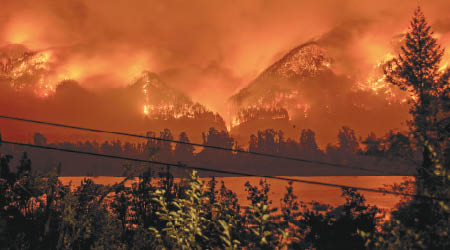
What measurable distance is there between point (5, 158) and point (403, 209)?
24896mm

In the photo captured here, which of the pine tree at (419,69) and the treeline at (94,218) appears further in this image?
the pine tree at (419,69)

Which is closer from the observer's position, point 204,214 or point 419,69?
point 204,214

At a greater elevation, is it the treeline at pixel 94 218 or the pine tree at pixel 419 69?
the pine tree at pixel 419 69

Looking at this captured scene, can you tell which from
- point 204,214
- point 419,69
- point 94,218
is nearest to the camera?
point 204,214

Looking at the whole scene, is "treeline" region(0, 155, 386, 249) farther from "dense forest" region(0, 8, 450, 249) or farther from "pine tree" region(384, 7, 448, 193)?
"pine tree" region(384, 7, 448, 193)

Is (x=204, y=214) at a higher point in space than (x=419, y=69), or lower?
lower

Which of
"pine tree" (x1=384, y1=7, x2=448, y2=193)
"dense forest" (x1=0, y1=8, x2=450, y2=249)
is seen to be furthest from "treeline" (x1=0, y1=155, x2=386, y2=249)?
"pine tree" (x1=384, y1=7, x2=448, y2=193)

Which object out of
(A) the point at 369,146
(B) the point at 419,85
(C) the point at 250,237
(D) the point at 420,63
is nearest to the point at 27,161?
(C) the point at 250,237

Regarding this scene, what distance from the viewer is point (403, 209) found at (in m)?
24.5

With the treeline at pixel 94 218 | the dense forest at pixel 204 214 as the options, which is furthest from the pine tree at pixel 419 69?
the treeline at pixel 94 218

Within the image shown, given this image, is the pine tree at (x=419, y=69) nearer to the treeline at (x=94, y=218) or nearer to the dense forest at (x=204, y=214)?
the dense forest at (x=204, y=214)

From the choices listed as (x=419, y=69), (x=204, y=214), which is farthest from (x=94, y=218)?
(x=419, y=69)

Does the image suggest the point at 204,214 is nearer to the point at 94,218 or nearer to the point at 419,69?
the point at 94,218

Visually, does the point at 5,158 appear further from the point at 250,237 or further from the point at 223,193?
the point at 250,237
